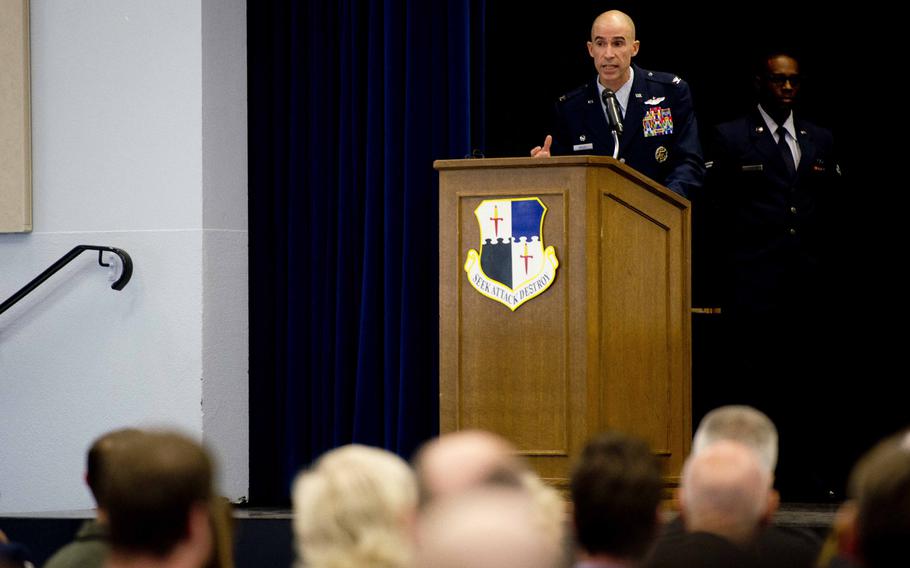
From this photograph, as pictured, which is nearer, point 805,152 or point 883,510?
point 883,510

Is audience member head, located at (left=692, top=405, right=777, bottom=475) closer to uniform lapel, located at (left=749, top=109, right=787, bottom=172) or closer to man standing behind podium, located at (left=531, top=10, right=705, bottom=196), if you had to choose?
man standing behind podium, located at (left=531, top=10, right=705, bottom=196)

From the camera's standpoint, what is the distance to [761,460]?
2584mm

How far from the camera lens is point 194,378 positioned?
19.9 feet

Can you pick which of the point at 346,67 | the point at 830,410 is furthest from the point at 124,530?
the point at 830,410

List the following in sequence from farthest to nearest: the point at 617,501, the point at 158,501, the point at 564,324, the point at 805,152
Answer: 1. the point at 805,152
2. the point at 564,324
3. the point at 617,501
4. the point at 158,501

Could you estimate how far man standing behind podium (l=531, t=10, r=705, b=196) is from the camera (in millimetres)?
5480

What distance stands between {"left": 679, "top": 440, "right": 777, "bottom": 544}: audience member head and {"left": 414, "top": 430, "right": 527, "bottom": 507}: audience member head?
0.45 metres

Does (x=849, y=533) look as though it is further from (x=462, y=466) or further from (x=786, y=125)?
(x=786, y=125)

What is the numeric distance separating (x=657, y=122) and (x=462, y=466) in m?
3.74

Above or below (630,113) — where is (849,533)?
below

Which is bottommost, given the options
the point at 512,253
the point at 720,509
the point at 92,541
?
the point at 92,541

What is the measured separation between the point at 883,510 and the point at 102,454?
1.37 meters

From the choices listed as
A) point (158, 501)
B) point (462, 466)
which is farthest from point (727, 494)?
point (158, 501)

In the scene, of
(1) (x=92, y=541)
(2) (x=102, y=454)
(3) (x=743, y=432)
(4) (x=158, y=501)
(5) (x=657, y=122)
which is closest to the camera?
(4) (x=158, y=501)
